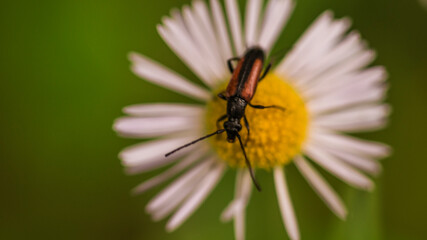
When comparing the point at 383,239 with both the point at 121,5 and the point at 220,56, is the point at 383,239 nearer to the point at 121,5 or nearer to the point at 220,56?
the point at 220,56

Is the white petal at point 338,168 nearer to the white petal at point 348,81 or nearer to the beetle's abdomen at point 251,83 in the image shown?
the white petal at point 348,81

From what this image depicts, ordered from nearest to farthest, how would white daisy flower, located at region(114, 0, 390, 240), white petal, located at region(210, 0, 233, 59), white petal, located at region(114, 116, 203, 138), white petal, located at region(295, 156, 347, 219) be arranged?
white petal, located at region(114, 116, 203, 138) → white daisy flower, located at region(114, 0, 390, 240) → white petal, located at region(210, 0, 233, 59) → white petal, located at region(295, 156, 347, 219)

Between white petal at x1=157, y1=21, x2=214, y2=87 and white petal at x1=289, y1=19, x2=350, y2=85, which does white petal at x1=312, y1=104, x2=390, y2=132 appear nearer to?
white petal at x1=289, y1=19, x2=350, y2=85

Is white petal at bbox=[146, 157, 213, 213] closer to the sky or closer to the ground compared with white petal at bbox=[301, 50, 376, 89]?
closer to the ground

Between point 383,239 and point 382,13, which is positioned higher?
point 382,13

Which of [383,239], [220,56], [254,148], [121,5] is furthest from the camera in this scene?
[121,5]

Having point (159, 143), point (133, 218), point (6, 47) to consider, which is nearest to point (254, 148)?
point (159, 143)

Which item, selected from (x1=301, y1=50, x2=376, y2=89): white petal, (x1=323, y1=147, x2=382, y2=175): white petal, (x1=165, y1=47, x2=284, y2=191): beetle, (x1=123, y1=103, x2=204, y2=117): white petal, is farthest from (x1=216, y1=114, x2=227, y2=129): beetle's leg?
(x1=323, y1=147, x2=382, y2=175): white petal
